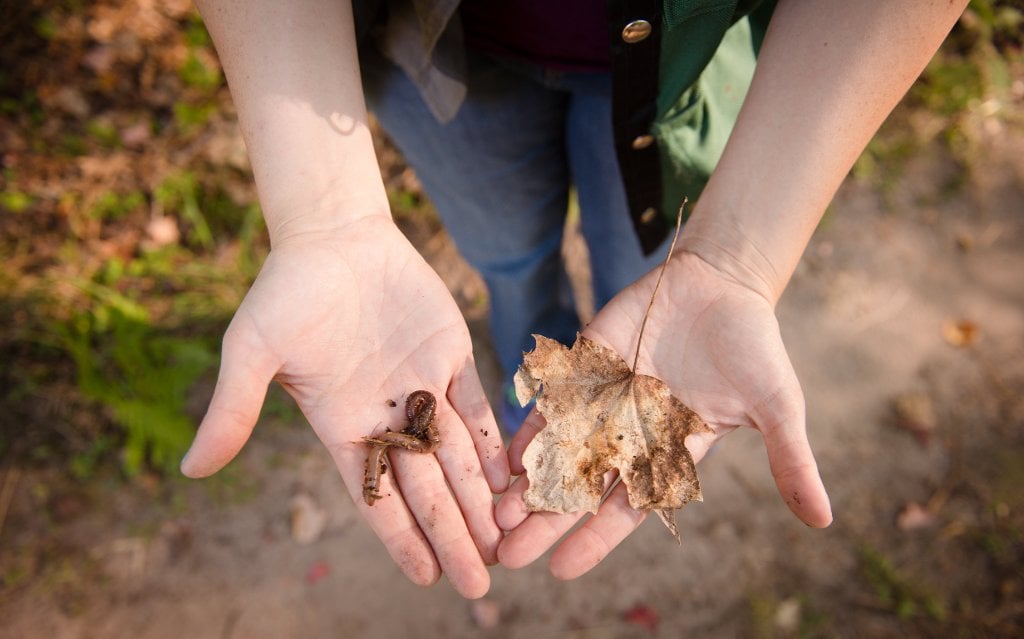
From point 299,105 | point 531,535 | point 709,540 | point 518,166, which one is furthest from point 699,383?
point 709,540

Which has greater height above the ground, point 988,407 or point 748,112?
point 748,112

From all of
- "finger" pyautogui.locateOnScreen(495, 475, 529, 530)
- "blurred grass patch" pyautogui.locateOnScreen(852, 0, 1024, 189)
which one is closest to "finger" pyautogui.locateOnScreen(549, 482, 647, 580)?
"finger" pyautogui.locateOnScreen(495, 475, 529, 530)

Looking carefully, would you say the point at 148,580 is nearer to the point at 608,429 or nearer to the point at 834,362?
the point at 608,429

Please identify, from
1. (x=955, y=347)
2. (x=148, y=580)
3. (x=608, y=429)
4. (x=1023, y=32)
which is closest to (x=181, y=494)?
(x=148, y=580)

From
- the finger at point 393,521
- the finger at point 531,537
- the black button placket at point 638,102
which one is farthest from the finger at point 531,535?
the black button placket at point 638,102

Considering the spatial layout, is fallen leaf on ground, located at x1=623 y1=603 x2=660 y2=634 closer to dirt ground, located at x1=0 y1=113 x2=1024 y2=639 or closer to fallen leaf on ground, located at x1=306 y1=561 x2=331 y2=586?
dirt ground, located at x1=0 y1=113 x2=1024 y2=639

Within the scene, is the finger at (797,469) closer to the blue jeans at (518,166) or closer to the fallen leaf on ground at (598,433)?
the fallen leaf on ground at (598,433)
